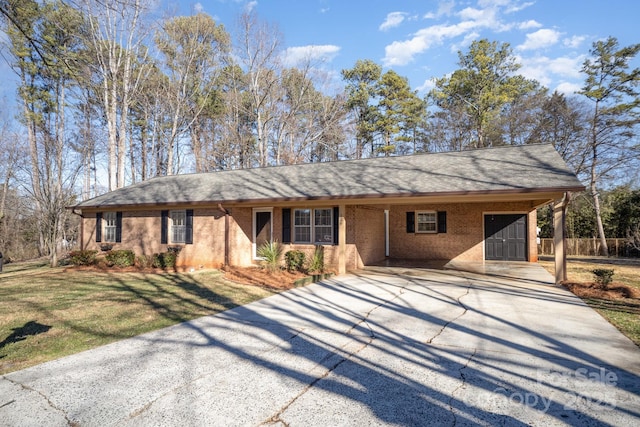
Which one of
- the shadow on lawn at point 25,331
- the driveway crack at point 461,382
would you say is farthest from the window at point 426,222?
the shadow on lawn at point 25,331

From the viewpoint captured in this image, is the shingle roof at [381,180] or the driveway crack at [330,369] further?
the shingle roof at [381,180]

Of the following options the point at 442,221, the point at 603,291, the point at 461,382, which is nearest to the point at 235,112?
the point at 442,221

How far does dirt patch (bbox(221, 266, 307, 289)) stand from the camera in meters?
8.95

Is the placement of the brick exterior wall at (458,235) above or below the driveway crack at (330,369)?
above

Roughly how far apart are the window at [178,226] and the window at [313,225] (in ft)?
14.0

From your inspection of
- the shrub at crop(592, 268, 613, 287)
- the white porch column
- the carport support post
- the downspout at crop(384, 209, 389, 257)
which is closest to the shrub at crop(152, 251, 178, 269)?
the white porch column

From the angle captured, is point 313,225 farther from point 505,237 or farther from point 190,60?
point 190,60

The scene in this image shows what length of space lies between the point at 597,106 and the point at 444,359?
22685 millimetres

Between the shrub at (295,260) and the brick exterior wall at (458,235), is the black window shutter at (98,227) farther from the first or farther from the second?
the brick exterior wall at (458,235)

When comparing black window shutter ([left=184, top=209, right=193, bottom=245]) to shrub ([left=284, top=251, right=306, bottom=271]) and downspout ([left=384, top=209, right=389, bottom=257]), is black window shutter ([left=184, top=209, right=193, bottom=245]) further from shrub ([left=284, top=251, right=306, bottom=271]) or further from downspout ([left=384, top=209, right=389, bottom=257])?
downspout ([left=384, top=209, right=389, bottom=257])

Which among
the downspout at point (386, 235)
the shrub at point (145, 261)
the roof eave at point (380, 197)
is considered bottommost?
the shrub at point (145, 261)

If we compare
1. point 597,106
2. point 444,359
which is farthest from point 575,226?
point 444,359

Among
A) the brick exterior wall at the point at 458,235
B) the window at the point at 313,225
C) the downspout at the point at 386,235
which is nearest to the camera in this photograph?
the window at the point at 313,225

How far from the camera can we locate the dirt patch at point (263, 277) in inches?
352
